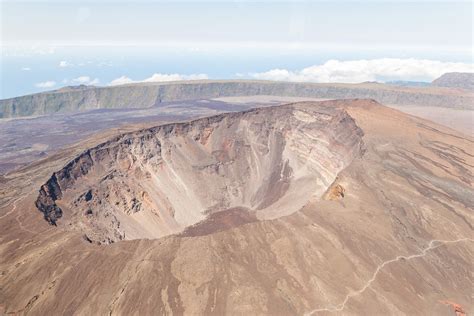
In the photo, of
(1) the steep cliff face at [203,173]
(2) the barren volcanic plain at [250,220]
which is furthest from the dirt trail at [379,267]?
(1) the steep cliff face at [203,173]

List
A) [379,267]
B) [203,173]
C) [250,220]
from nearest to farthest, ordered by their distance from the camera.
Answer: [379,267]
[250,220]
[203,173]

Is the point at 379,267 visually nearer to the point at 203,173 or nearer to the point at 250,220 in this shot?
the point at 250,220

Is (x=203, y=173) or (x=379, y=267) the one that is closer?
(x=379, y=267)

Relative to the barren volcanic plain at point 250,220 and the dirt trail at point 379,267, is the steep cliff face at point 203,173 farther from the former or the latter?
the dirt trail at point 379,267

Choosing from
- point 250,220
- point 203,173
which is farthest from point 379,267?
point 203,173

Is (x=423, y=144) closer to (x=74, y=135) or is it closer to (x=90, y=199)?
(x=90, y=199)

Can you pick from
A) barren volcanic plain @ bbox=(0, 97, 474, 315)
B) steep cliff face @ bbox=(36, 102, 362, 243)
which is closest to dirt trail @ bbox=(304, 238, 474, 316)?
barren volcanic plain @ bbox=(0, 97, 474, 315)

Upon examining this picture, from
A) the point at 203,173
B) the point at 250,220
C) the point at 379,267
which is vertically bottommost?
the point at 250,220
